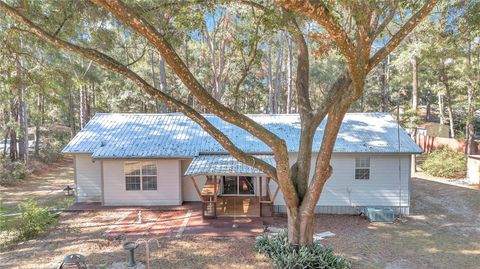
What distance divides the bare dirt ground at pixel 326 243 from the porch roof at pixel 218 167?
2.14 m

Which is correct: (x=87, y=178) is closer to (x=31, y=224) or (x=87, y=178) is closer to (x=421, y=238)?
(x=31, y=224)

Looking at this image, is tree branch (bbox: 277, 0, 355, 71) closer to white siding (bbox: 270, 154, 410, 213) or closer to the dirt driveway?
the dirt driveway

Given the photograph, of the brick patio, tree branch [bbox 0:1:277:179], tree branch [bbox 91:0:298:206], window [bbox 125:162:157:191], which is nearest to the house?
window [bbox 125:162:157:191]

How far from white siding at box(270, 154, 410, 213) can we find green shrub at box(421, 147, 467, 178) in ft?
27.9

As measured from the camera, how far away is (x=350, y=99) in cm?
612

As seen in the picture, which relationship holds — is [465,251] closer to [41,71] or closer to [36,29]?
Result: [36,29]

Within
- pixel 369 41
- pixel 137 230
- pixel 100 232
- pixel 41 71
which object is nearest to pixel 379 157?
pixel 369 41

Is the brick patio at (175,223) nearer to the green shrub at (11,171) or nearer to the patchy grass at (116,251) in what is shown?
the patchy grass at (116,251)

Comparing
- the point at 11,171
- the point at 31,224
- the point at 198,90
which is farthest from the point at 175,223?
the point at 11,171

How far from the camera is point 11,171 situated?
18.7 metres

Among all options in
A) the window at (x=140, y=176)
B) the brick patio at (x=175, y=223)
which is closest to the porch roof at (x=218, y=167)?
the brick patio at (x=175, y=223)

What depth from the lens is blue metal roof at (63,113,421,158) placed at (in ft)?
42.2

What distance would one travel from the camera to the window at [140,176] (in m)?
13.3

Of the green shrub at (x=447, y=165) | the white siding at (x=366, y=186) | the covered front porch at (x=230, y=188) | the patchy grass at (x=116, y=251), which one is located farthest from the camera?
the green shrub at (x=447, y=165)
